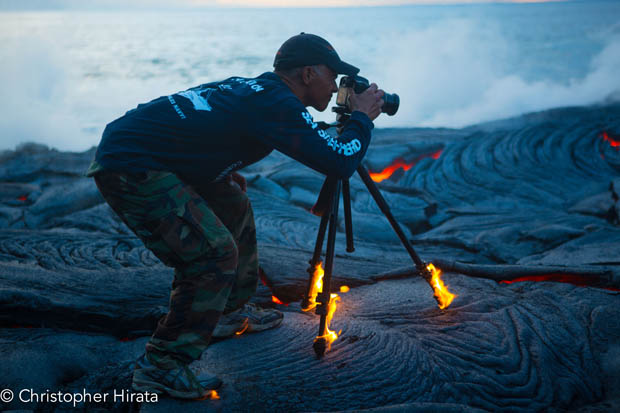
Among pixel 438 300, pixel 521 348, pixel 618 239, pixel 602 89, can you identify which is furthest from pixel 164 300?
pixel 602 89

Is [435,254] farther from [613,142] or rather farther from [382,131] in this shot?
[382,131]

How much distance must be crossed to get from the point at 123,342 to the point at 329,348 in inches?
47.3

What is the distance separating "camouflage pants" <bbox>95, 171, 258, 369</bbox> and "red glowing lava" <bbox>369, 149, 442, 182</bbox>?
577cm

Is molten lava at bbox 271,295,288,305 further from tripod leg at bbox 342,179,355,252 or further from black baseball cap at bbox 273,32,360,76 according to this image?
black baseball cap at bbox 273,32,360,76

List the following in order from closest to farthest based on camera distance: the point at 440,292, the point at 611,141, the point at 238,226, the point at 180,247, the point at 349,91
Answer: the point at 180,247
the point at 349,91
the point at 238,226
the point at 440,292
the point at 611,141

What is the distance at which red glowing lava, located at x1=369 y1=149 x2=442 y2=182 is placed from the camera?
7.57 meters

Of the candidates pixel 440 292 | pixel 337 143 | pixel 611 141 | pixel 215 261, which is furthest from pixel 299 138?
pixel 611 141

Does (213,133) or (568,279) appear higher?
(213,133)

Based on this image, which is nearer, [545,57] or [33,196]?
[33,196]

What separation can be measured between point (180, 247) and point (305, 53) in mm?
1024

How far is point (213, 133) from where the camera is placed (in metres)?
1.91

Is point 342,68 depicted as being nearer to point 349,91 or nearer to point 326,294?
point 349,91

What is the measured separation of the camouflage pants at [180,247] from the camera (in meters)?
1.85

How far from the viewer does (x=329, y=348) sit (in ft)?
8.02
